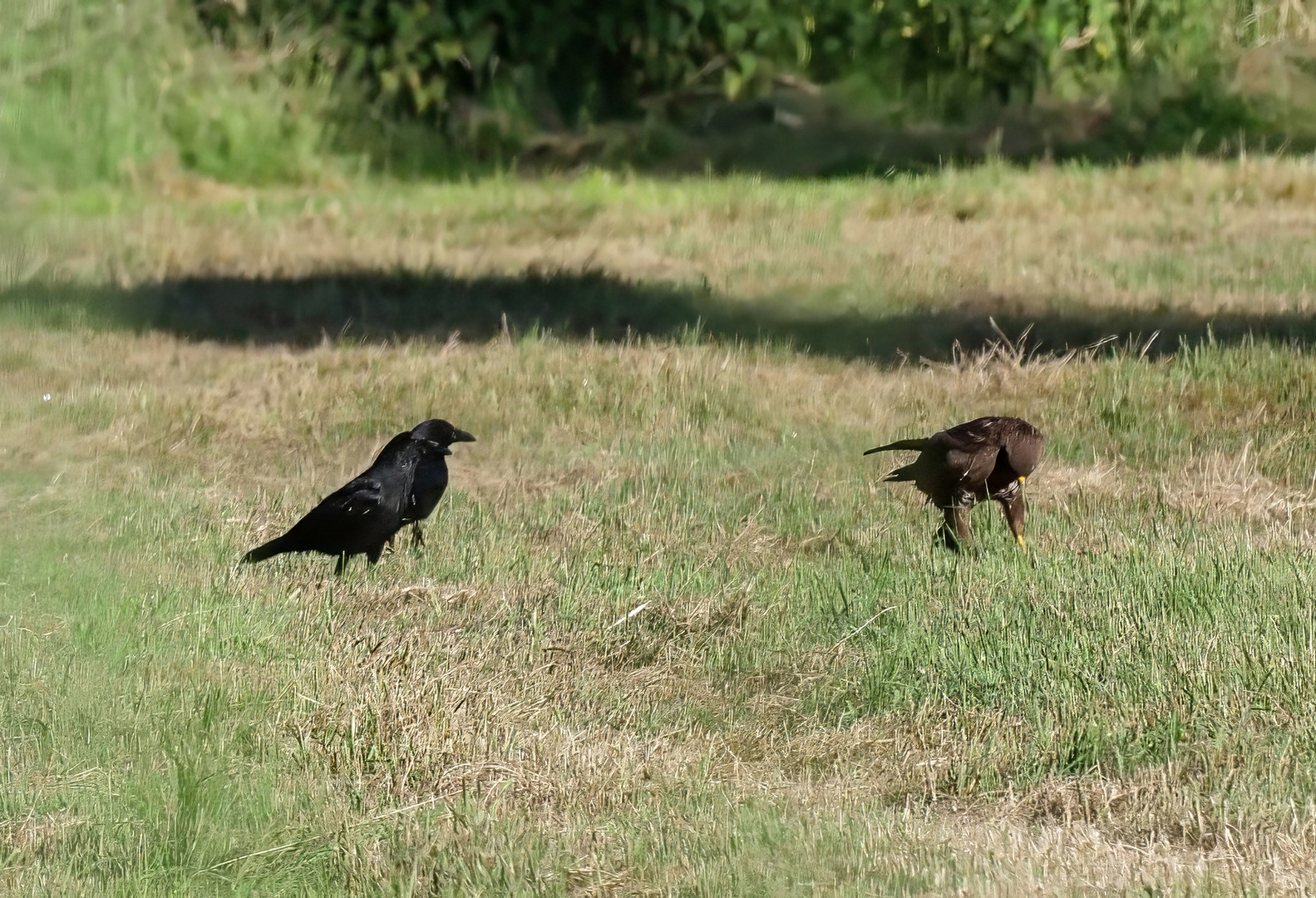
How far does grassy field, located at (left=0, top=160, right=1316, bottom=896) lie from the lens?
13.3 ft

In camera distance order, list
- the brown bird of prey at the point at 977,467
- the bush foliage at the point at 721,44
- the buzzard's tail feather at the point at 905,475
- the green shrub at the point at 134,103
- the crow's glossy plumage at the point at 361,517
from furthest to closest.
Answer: the bush foliage at the point at 721,44, the green shrub at the point at 134,103, the buzzard's tail feather at the point at 905,475, the brown bird of prey at the point at 977,467, the crow's glossy plumage at the point at 361,517

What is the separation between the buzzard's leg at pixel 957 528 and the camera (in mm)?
6426

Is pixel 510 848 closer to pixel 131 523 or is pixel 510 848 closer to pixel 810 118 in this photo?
pixel 131 523

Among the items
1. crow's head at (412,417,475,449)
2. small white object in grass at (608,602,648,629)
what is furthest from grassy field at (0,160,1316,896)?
crow's head at (412,417,475,449)

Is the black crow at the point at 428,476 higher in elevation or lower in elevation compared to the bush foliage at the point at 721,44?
lower

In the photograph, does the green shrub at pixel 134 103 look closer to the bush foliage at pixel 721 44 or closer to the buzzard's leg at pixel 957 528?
the bush foliage at pixel 721 44

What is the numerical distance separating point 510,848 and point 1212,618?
2450 millimetres

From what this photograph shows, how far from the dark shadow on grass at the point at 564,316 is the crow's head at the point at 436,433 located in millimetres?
2876

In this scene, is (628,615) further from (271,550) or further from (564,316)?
(564,316)

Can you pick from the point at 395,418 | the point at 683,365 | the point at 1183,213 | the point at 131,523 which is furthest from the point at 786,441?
the point at 1183,213

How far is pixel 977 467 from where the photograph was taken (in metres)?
6.26

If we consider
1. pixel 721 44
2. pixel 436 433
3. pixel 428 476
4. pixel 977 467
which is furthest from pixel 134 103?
pixel 977 467

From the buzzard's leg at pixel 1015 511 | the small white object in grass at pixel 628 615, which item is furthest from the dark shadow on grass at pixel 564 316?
the small white object in grass at pixel 628 615

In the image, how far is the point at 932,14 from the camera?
47.3ft
